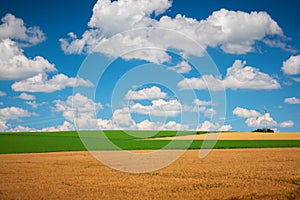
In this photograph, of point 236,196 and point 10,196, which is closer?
point 236,196

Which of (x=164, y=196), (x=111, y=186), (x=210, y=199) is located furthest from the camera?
(x=111, y=186)

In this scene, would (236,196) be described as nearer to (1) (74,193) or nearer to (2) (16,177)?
(1) (74,193)

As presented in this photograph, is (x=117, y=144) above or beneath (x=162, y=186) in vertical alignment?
above

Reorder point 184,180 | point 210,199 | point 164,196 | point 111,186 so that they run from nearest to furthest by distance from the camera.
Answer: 1. point 210,199
2. point 164,196
3. point 111,186
4. point 184,180

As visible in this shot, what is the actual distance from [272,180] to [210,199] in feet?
25.1

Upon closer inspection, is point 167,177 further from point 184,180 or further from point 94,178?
point 94,178

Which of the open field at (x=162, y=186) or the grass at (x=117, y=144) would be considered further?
the grass at (x=117, y=144)

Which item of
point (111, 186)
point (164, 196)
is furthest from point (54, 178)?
point (164, 196)

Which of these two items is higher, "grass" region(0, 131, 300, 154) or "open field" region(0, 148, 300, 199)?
"grass" region(0, 131, 300, 154)

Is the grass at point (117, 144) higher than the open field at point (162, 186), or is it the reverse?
the grass at point (117, 144)

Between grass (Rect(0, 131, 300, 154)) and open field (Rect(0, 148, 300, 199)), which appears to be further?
grass (Rect(0, 131, 300, 154))

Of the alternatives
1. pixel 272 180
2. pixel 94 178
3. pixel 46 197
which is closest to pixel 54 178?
pixel 94 178

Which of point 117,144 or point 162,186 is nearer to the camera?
point 162,186

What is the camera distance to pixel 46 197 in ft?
58.8
